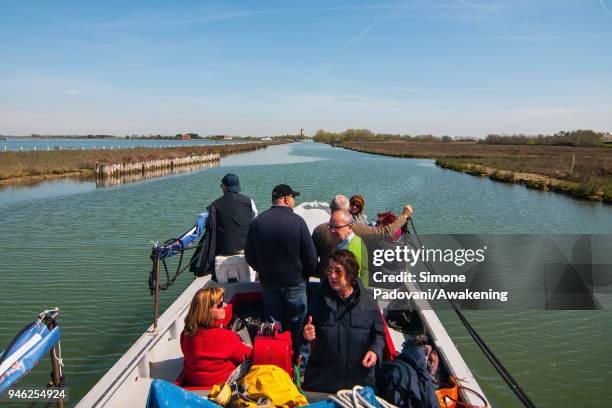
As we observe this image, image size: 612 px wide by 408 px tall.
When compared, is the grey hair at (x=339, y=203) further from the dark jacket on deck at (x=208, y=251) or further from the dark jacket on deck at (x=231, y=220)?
the dark jacket on deck at (x=208, y=251)

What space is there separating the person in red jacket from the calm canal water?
12.0ft

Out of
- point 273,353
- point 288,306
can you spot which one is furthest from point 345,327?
point 288,306

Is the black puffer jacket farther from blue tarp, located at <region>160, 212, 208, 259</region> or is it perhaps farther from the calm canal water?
the calm canal water

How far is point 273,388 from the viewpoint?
3049 millimetres

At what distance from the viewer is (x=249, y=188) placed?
30609mm

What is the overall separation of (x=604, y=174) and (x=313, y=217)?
3389cm

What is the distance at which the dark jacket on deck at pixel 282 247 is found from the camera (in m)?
4.22

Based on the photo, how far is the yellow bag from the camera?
2.98 meters

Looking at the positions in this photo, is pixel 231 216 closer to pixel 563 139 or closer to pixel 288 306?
pixel 288 306

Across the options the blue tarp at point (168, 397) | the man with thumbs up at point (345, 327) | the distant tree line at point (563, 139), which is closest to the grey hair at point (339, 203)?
the man with thumbs up at point (345, 327)

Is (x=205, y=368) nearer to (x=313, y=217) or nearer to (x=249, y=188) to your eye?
(x=313, y=217)

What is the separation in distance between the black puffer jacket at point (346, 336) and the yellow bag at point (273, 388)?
0.37 meters

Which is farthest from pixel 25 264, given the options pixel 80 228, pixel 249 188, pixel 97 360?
pixel 249 188

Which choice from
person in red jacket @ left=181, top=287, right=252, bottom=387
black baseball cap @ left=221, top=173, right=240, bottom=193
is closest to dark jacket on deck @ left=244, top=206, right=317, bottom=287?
person in red jacket @ left=181, top=287, right=252, bottom=387
